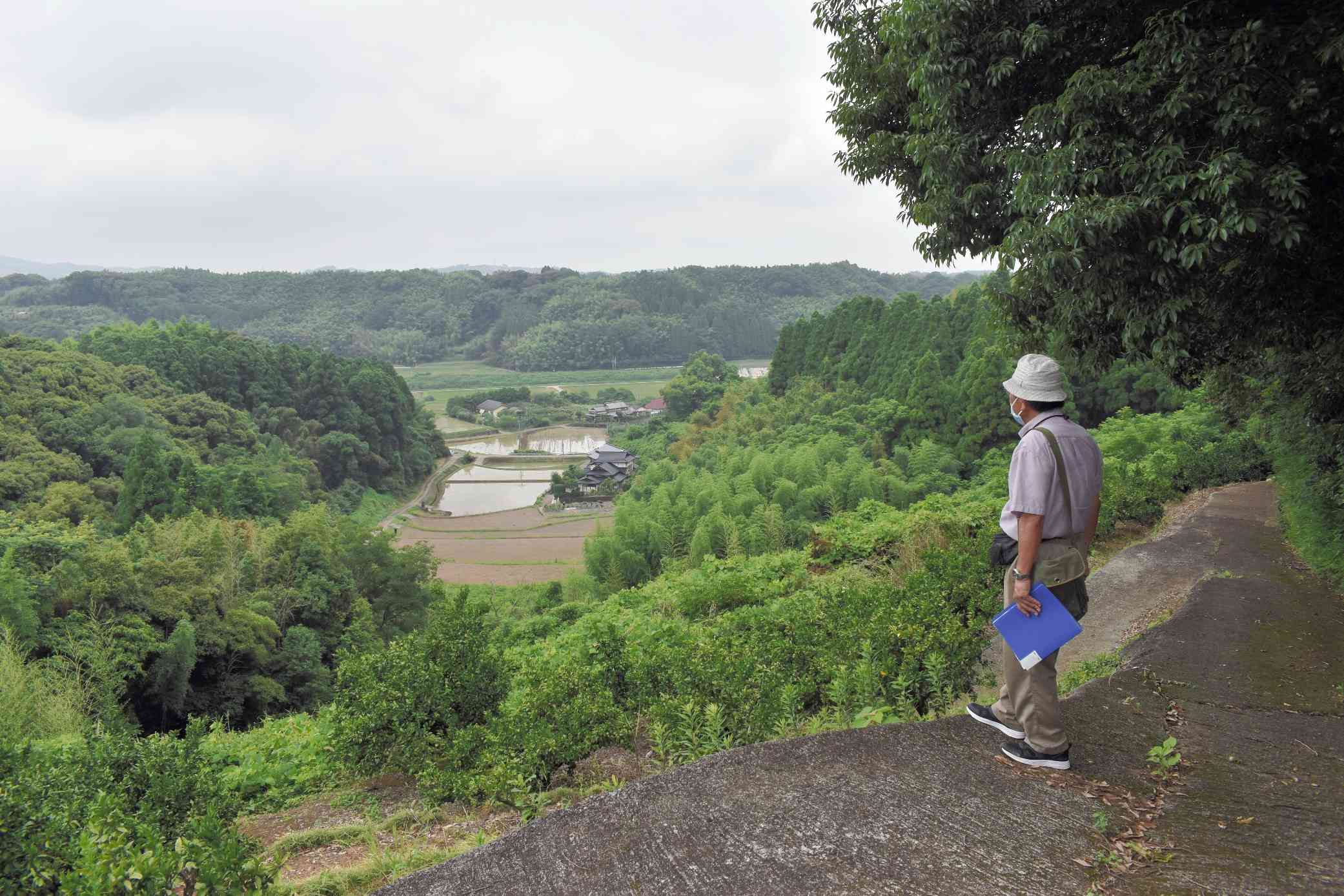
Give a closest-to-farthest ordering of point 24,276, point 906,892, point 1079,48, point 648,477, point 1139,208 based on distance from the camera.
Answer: point 906,892 → point 1139,208 → point 1079,48 → point 648,477 → point 24,276

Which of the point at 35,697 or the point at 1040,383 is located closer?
the point at 1040,383

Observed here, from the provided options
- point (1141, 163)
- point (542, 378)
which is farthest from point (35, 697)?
Answer: point (542, 378)

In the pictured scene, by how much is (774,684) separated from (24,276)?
524 feet

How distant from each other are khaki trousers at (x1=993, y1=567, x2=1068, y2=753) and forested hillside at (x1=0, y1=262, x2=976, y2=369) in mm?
107887

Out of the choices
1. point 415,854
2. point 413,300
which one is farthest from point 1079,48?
point 413,300

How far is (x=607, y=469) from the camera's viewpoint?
5541 cm

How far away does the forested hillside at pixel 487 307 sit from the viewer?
4409 inches

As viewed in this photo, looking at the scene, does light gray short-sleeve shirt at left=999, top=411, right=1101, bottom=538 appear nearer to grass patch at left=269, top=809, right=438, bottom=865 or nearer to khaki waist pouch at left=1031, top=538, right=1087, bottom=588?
khaki waist pouch at left=1031, top=538, right=1087, bottom=588

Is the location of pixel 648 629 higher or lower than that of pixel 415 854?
lower

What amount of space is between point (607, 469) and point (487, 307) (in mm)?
84723

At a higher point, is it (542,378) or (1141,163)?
(1141,163)

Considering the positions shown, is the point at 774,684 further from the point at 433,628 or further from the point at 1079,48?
the point at 1079,48

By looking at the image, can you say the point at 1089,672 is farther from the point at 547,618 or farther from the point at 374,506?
the point at 374,506

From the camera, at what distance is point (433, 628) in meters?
4.96
